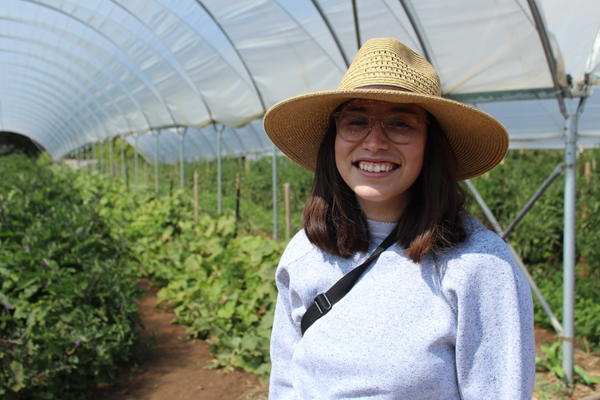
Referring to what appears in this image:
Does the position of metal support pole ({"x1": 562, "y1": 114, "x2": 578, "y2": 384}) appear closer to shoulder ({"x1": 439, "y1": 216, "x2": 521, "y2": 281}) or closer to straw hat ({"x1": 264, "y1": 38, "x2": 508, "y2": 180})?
straw hat ({"x1": 264, "y1": 38, "x2": 508, "y2": 180})

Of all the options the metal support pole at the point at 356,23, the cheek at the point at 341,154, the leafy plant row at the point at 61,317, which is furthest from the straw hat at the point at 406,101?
the metal support pole at the point at 356,23

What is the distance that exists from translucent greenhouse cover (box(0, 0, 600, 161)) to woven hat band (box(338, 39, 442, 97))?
7.11 feet

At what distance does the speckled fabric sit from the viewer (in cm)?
102

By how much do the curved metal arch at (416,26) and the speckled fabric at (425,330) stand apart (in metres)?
3.03

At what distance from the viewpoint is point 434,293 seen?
1101 millimetres

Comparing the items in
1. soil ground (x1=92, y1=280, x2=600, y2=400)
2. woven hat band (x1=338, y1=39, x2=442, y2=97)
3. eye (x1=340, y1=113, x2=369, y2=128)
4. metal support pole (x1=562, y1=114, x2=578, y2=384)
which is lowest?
soil ground (x1=92, y1=280, x2=600, y2=400)

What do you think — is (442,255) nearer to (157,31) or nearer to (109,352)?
(109,352)

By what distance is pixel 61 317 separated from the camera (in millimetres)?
3125

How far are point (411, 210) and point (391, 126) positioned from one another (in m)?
0.22

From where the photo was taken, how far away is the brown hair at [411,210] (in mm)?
1144

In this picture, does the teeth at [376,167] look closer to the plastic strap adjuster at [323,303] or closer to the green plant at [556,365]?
the plastic strap adjuster at [323,303]

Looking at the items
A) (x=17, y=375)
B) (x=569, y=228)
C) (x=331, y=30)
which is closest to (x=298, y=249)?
(x=17, y=375)

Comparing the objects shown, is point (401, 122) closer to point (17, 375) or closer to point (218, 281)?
point (17, 375)

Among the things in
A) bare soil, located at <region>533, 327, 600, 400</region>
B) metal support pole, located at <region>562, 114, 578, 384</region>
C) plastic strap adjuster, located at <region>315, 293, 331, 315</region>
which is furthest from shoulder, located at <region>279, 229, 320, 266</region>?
bare soil, located at <region>533, 327, 600, 400</region>
